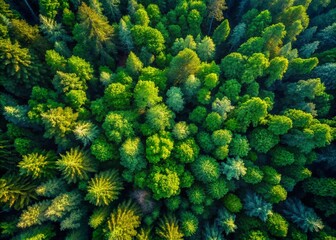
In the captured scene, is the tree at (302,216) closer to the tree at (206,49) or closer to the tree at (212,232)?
the tree at (212,232)

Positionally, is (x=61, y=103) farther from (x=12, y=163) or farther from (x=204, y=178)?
(x=204, y=178)

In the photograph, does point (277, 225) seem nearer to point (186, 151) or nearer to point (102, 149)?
point (186, 151)

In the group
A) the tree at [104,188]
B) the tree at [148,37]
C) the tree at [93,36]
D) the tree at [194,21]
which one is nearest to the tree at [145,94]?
the tree at [148,37]

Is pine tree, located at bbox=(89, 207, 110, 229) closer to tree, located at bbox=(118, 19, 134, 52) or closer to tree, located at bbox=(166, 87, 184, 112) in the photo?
tree, located at bbox=(166, 87, 184, 112)

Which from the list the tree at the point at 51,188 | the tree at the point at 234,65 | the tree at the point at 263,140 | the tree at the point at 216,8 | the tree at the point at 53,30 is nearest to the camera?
the tree at the point at 51,188

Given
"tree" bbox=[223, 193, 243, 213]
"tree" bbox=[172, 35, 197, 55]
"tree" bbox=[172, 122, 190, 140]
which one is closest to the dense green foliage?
"tree" bbox=[172, 35, 197, 55]

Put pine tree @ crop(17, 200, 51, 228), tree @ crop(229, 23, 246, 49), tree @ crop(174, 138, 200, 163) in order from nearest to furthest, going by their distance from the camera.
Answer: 1. pine tree @ crop(17, 200, 51, 228)
2. tree @ crop(174, 138, 200, 163)
3. tree @ crop(229, 23, 246, 49)
